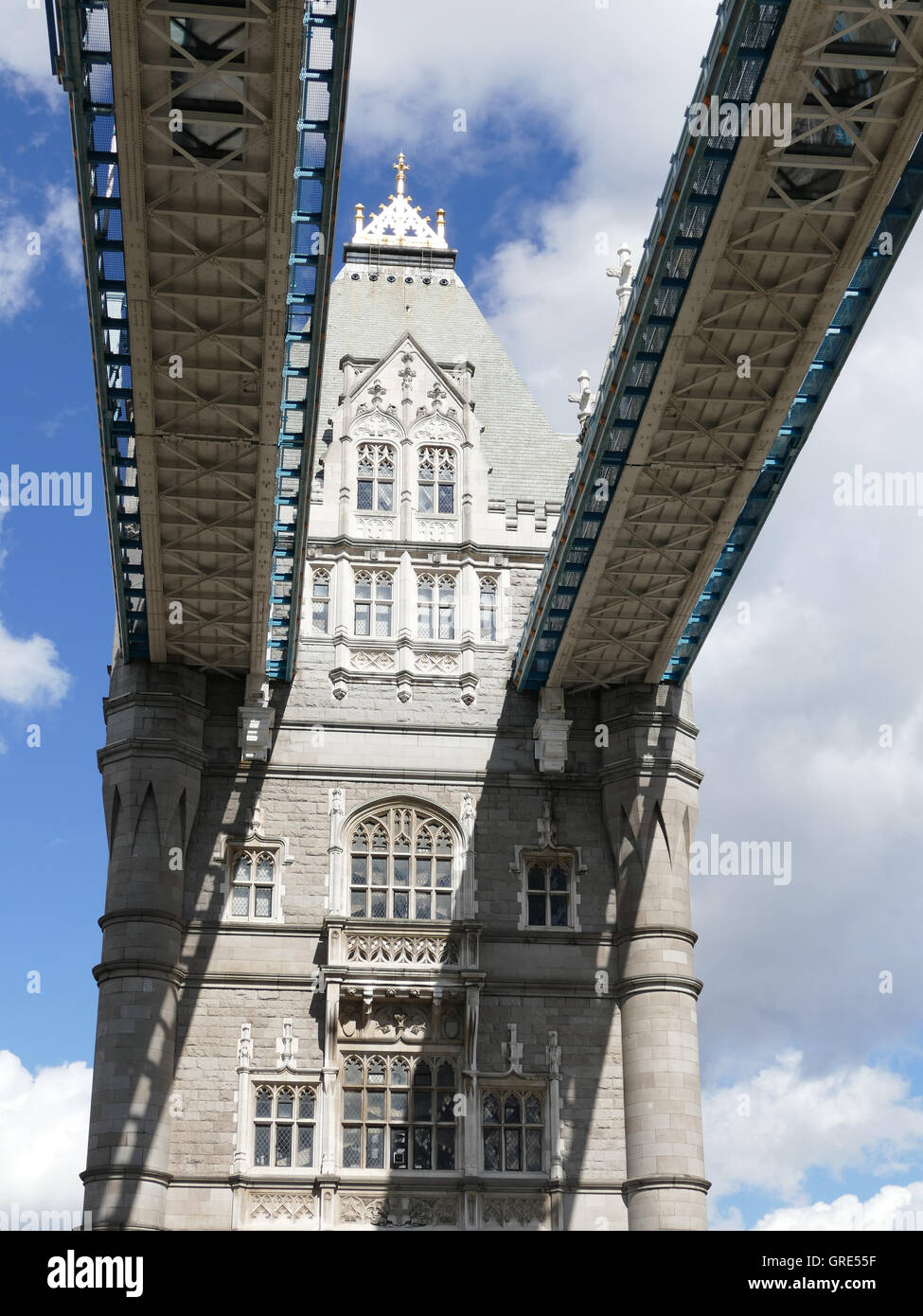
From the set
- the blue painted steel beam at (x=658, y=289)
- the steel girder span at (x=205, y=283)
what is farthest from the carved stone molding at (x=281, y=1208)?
the blue painted steel beam at (x=658, y=289)

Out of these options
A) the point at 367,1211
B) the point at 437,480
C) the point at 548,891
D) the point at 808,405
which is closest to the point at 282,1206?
the point at 367,1211

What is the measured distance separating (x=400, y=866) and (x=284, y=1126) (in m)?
6.03

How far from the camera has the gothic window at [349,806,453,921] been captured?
37219 mm

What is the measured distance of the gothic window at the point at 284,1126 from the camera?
34.7 m

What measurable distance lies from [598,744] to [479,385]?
36.4 ft

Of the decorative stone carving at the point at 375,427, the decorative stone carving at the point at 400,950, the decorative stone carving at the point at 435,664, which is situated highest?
the decorative stone carving at the point at 375,427

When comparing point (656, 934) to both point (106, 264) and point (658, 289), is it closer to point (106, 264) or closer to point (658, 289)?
point (658, 289)

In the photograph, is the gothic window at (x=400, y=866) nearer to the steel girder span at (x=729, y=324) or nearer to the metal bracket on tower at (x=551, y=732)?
the metal bracket on tower at (x=551, y=732)

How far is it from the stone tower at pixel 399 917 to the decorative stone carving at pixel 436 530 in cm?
7

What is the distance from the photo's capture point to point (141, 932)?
35000 millimetres

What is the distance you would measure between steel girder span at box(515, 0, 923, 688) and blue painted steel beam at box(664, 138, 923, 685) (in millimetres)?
35
